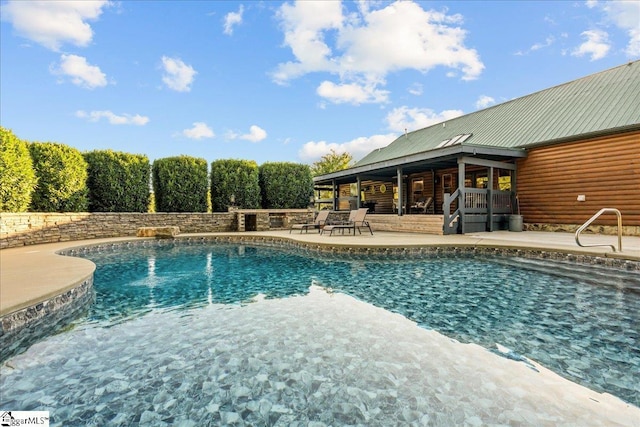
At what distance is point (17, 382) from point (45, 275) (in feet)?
9.25

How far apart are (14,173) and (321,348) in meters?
11.1

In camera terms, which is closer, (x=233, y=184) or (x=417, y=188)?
(x=233, y=184)

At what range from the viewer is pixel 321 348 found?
9.53ft

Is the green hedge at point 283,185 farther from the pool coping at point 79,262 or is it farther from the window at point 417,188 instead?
the window at point 417,188

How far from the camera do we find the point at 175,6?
1145 centimetres

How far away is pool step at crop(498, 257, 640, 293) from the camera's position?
16.2 ft

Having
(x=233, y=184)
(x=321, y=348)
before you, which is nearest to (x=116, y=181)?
(x=233, y=184)

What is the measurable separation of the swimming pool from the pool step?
8 cm

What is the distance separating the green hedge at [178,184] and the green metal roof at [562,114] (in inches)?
424

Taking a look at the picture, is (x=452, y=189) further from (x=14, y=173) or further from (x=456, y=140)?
(x=14, y=173)

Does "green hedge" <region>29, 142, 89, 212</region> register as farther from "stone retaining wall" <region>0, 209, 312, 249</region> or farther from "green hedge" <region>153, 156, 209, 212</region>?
"green hedge" <region>153, 156, 209, 212</region>

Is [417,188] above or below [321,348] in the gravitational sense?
above

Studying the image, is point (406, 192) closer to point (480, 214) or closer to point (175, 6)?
point (480, 214)

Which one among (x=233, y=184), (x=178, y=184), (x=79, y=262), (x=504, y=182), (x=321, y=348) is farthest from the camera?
(x=233, y=184)
